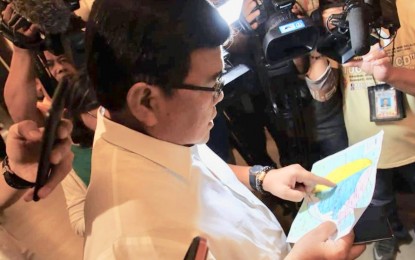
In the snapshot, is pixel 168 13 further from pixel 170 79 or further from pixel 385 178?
pixel 385 178

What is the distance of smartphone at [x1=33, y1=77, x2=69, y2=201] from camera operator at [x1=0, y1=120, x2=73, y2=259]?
3 cm

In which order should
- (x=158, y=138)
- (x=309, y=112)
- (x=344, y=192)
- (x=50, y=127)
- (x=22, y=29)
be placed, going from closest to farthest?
(x=50, y=127) < (x=158, y=138) < (x=344, y=192) < (x=22, y=29) < (x=309, y=112)

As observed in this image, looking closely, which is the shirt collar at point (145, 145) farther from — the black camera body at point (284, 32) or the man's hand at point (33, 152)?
the black camera body at point (284, 32)

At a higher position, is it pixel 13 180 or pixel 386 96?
pixel 13 180

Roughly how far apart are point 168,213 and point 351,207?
1.45ft

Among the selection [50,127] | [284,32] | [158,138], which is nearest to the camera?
[50,127]

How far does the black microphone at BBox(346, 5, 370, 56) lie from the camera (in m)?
1.15

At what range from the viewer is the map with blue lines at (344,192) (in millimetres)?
960

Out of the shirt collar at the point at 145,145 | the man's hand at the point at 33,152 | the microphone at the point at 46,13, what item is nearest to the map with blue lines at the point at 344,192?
the shirt collar at the point at 145,145

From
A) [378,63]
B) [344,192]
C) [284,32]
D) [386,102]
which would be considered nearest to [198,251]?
[344,192]

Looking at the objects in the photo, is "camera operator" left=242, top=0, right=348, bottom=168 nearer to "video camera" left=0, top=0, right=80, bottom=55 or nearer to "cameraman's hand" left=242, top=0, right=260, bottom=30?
"cameraman's hand" left=242, top=0, right=260, bottom=30

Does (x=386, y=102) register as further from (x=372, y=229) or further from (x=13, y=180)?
(x=13, y=180)

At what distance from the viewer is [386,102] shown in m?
1.51

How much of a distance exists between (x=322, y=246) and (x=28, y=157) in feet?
2.17
